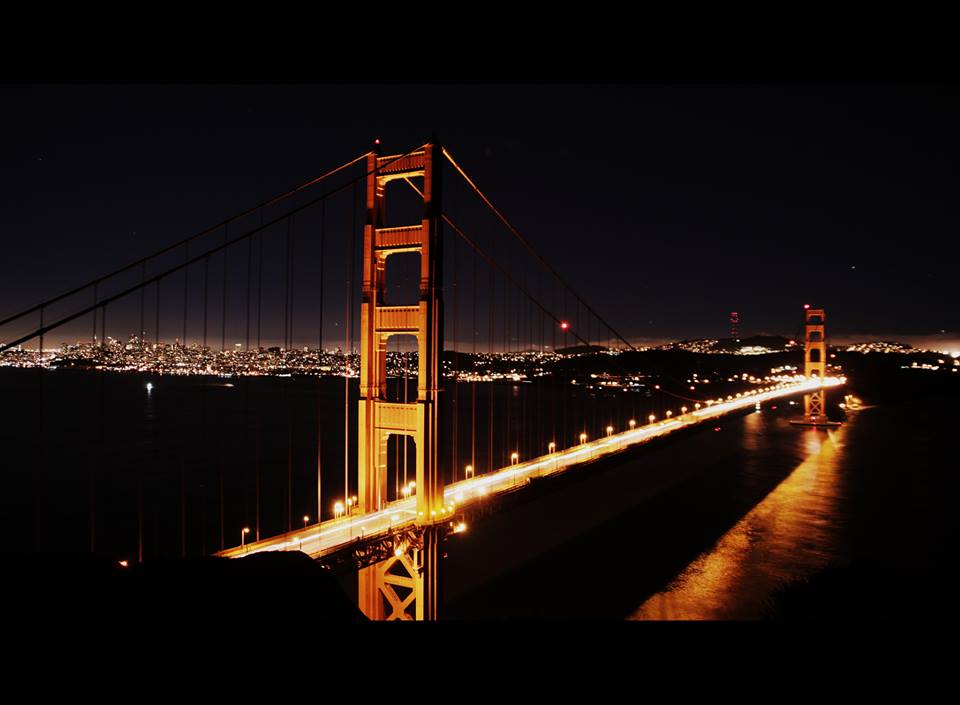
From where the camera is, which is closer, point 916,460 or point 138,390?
point 916,460

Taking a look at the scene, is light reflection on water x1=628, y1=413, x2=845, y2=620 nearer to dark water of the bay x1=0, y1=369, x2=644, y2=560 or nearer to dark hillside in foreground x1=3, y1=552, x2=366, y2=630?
dark water of the bay x1=0, y1=369, x2=644, y2=560

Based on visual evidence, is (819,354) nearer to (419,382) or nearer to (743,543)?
(743,543)

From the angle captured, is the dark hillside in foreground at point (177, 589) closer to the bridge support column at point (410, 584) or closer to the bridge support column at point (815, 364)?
the bridge support column at point (410, 584)

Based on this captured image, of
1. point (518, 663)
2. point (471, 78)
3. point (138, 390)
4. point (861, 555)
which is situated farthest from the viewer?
point (138, 390)

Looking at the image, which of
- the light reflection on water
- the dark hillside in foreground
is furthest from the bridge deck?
the light reflection on water

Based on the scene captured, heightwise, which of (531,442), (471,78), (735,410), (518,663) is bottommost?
(531,442)

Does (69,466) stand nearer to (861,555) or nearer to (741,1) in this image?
(861,555)

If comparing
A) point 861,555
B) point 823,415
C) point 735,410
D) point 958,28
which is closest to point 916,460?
point 823,415
